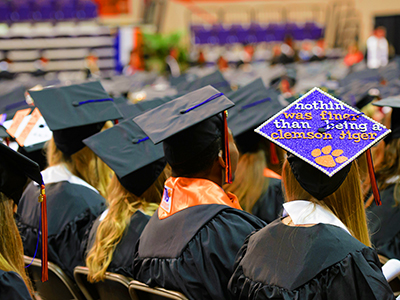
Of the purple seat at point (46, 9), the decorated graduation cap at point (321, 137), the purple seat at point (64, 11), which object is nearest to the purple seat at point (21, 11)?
the purple seat at point (46, 9)

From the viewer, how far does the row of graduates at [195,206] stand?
148 centimetres

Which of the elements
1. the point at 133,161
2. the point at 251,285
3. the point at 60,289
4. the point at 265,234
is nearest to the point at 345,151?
the point at 265,234

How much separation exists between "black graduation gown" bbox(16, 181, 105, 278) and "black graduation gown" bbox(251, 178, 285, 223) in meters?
0.97

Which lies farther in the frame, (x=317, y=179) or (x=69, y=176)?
(x=69, y=176)

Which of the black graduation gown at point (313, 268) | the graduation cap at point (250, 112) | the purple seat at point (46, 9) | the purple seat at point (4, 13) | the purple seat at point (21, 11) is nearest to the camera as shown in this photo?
the black graduation gown at point (313, 268)

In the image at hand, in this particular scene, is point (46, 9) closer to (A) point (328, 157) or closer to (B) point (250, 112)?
→ (B) point (250, 112)

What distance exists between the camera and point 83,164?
2.89 meters

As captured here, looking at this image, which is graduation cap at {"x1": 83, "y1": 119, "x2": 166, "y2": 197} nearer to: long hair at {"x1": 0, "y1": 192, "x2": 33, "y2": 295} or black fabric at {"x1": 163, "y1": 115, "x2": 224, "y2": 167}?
black fabric at {"x1": 163, "y1": 115, "x2": 224, "y2": 167}

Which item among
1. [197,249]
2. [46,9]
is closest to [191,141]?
[197,249]

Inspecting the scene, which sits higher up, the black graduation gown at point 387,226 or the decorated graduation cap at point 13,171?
the decorated graduation cap at point 13,171

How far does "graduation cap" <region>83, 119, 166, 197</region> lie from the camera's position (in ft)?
7.57

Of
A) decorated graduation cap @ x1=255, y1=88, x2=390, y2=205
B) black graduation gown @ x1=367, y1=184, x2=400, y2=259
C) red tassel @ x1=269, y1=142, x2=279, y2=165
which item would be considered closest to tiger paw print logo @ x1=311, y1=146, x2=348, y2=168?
decorated graduation cap @ x1=255, y1=88, x2=390, y2=205

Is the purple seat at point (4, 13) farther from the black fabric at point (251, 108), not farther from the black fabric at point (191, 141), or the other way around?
the black fabric at point (191, 141)

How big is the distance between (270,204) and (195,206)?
2.94ft
